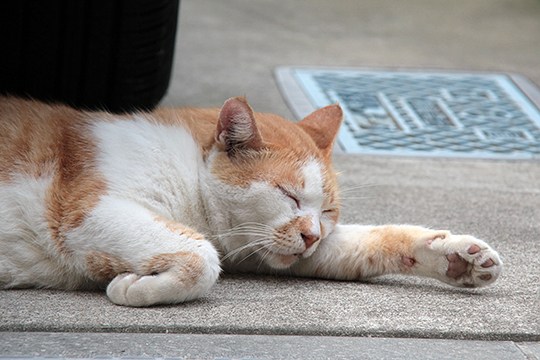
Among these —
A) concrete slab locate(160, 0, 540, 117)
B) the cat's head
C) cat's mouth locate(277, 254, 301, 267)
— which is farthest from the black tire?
cat's mouth locate(277, 254, 301, 267)

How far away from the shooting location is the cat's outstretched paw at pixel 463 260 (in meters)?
2.48

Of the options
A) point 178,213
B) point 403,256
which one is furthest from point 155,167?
point 403,256

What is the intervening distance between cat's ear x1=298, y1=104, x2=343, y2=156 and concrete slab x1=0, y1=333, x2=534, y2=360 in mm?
701

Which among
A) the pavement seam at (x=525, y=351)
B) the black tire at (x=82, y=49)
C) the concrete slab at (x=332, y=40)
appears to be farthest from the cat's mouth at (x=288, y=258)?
the concrete slab at (x=332, y=40)

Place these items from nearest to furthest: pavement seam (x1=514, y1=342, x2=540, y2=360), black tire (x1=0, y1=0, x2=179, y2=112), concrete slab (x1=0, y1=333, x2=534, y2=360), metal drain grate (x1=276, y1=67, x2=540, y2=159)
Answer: concrete slab (x1=0, y1=333, x2=534, y2=360) → pavement seam (x1=514, y1=342, x2=540, y2=360) → black tire (x1=0, y1=0, x2=179, y2=112) → metal drain grate (x1=276, y1=67, x2=540, y2=159)

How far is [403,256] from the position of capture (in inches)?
103

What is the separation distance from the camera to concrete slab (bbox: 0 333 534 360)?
2.12 meters

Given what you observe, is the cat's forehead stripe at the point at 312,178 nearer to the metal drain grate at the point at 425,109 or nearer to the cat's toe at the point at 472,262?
the cat's toe at the point at 472,262

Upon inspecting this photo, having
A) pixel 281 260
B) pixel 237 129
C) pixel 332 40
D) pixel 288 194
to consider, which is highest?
pixel 237 129

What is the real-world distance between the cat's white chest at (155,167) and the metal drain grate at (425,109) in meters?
1.44

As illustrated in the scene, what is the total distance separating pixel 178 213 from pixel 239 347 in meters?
0.51

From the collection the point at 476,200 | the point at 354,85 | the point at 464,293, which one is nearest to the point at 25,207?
the point at 464,293

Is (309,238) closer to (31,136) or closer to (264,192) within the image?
(264,192)

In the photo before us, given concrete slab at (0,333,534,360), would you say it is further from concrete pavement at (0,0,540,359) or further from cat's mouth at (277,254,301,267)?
cat's mouth at (277,254,301,267)
